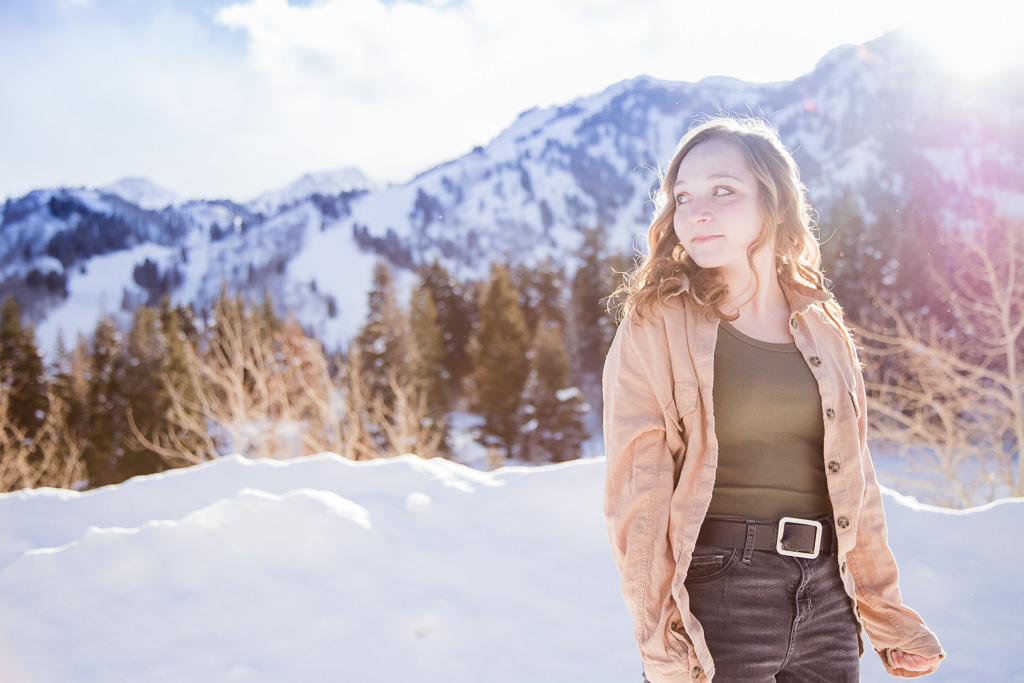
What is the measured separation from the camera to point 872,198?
2835 inches

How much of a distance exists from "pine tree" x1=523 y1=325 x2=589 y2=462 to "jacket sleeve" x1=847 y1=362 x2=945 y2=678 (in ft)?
72.3

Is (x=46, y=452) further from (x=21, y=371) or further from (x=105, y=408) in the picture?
(x=21, y=371)

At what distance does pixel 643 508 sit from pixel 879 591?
0.80 m

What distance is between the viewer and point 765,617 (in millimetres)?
1409

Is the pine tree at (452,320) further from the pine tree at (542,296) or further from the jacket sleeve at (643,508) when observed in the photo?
the jacket sleeve at (643,508)

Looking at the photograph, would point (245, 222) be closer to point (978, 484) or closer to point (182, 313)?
point (182, 313)

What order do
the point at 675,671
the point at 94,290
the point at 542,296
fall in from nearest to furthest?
the point at 675,671 → the point at 542,296 → the point at 94,290

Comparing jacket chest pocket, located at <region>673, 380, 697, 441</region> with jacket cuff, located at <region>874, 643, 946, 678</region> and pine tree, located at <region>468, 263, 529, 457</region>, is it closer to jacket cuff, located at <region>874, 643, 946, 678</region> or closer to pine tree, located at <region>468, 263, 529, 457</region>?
jacket cuff, located at <region>874, 643, 946, 678</region>

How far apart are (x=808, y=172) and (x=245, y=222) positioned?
11033 cm

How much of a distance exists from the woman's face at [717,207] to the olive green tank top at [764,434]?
0.21 meters

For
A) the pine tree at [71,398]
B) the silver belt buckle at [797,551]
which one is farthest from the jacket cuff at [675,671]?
the pine tree at [71,398]

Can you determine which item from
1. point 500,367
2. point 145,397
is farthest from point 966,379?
point 145,397

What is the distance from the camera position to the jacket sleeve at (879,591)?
161cm

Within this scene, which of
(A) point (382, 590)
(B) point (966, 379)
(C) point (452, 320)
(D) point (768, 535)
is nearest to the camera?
(D) point (768, 535)
